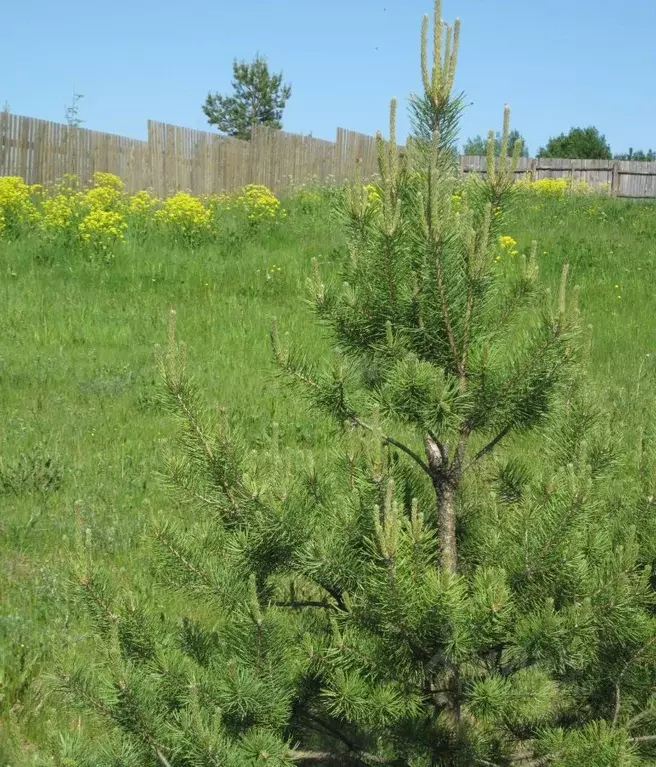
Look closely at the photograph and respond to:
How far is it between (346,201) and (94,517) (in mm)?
2930

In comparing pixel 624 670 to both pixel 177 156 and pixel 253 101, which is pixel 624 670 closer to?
pixel 177 156

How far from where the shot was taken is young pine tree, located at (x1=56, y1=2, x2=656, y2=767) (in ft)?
8.58

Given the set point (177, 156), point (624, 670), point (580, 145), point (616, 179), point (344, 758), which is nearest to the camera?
point (624, 670)

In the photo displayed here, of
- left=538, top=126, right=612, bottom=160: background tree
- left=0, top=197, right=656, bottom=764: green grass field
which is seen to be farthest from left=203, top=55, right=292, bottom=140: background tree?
left=0, top=197, right=656, bottom=764: green grass field

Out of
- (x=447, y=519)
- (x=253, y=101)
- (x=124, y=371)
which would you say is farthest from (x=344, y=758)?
(x=253, y=101)

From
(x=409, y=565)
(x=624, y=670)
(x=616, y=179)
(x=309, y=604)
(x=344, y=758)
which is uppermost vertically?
(x=616, y=179)

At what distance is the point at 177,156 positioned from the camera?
765 inches

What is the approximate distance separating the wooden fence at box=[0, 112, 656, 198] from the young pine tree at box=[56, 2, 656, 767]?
12.7 m

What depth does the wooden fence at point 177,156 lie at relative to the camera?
57.6 ft

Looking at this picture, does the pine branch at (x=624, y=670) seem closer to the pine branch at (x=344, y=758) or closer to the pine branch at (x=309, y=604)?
the pine branch at (x=344, y=758)

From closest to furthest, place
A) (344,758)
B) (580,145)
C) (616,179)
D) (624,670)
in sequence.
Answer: (624,670)
(344,758)
(616,179)
(580,145)

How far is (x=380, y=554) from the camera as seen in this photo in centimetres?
243

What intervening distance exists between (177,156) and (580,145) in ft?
166

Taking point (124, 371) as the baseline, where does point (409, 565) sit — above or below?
below
